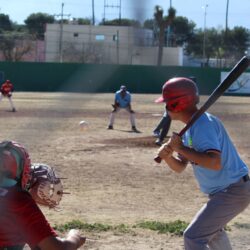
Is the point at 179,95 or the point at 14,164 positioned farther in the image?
the point at 179,95

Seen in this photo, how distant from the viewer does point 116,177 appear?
1072 centimetres

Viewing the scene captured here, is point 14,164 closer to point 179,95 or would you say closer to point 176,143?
point 176,143

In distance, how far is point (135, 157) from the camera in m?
13.2

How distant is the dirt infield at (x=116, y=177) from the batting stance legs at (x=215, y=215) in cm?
162

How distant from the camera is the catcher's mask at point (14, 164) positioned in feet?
9.68

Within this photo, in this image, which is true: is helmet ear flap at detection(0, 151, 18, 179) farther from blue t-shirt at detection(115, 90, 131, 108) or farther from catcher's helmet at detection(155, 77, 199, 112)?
blue t-shirt at detection(115, 90, 131, 108)

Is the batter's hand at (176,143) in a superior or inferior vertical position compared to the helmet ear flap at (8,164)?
inferior

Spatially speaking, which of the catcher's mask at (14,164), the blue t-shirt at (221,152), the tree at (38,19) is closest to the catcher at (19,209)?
the catcher's mask at (14,164)

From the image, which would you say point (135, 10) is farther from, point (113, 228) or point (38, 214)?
point (113, 228)

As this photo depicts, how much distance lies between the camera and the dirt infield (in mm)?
Answer: 6848

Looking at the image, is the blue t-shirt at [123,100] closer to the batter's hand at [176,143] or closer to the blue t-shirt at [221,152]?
the blue t-shirt at [221,152]

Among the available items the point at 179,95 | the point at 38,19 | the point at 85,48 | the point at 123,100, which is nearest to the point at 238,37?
the point at 38,19

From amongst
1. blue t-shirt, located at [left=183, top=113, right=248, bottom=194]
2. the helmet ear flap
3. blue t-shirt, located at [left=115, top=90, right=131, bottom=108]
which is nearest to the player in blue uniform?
blue t-shirt, located at [left=183, top=113, right=248, bottom=194]

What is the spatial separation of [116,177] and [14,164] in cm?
779
